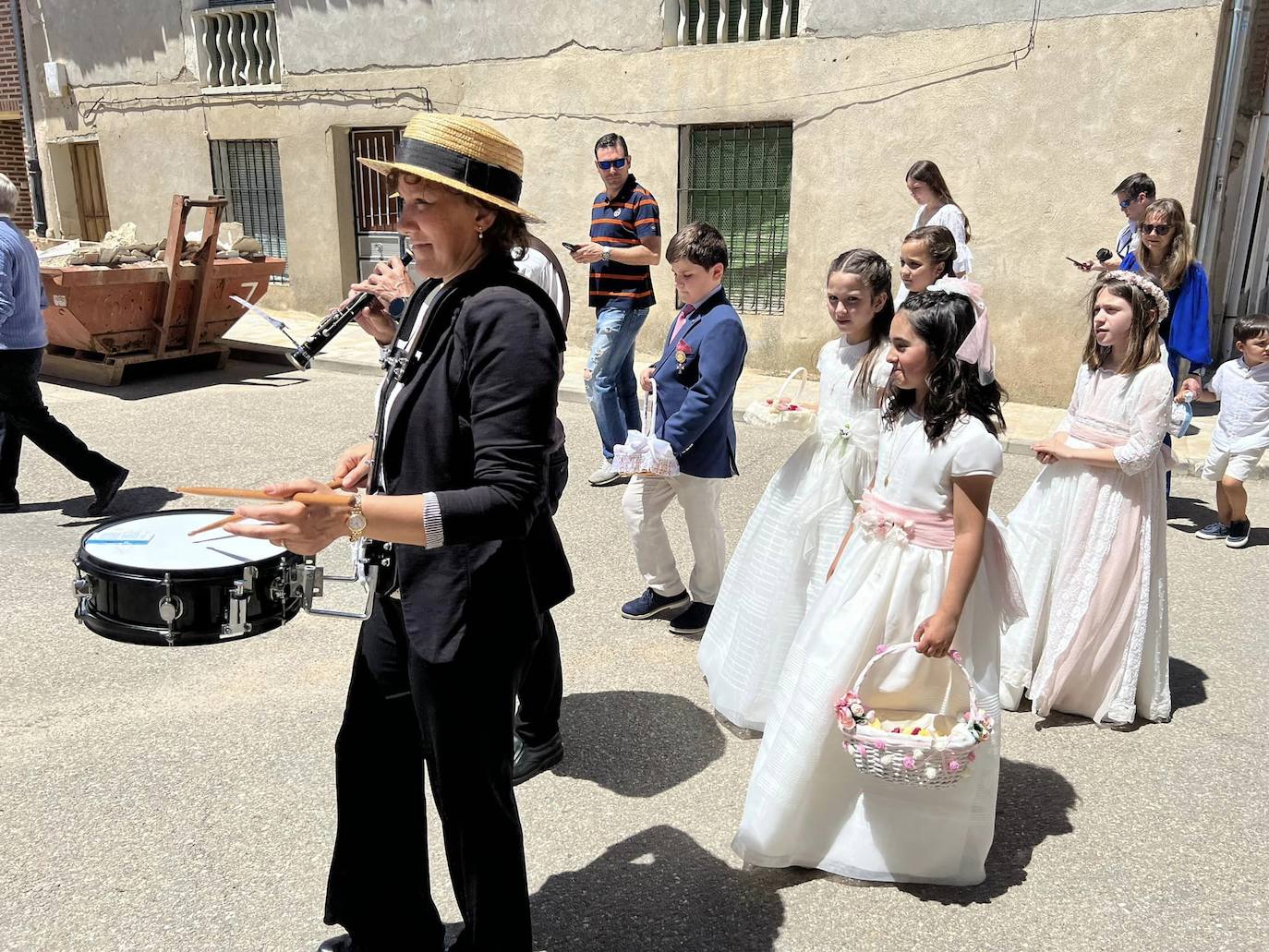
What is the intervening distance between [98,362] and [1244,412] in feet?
30.6

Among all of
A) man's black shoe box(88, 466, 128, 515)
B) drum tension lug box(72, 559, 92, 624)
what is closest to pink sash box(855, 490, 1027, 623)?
drum tension lug box(72, 559, 92, 624)

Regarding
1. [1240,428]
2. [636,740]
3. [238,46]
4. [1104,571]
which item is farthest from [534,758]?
[238,46]

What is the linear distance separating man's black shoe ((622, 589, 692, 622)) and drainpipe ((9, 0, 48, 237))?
1450 centimetres

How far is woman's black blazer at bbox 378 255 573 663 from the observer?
196 cm

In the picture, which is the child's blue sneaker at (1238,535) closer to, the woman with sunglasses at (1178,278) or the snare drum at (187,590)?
the woman with sunglasses at (1178,278)

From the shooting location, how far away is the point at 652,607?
15.6ft

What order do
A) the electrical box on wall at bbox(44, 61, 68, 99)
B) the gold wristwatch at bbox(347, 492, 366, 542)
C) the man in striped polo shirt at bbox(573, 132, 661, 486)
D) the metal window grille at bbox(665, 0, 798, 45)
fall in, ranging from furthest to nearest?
the electrical box on wall at bbox(44, 61, 68, 99) < the metal window grille at bbox(665, 0, 798, 45) < the man in striped polo shirt at bbox(573, 132, 661, 486) < the gold wristwatch at bbox(347, 492, 366, 542)

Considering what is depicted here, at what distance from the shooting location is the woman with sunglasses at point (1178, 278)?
5.81 meters

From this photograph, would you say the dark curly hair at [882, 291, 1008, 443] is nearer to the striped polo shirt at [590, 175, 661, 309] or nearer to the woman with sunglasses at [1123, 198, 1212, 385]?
the woman with sunglasses at [1123, 198, 1212, 385]

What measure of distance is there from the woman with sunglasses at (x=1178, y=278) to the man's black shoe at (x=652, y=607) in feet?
10.7

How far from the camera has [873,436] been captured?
3678 mm

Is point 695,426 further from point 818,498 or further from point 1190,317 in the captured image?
point 1190,317

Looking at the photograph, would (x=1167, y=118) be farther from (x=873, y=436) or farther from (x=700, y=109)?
(x=873, y=436)

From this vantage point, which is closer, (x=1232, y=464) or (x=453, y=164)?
(x=453, y=164)
